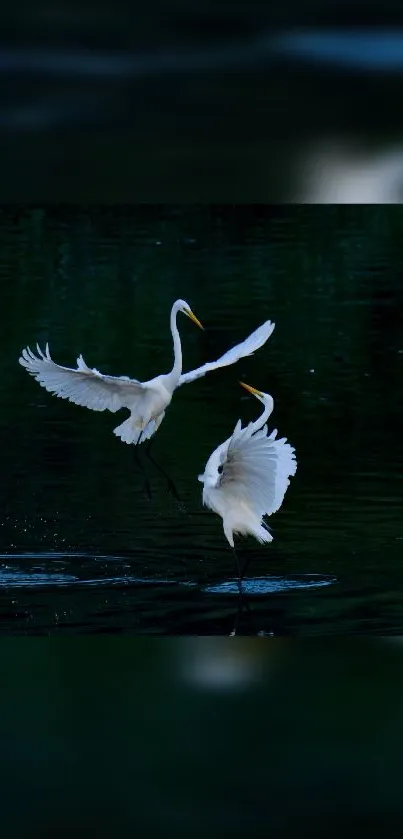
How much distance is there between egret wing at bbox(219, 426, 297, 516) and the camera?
9.23 ft

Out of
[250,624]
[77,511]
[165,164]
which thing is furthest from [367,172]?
[77,511]

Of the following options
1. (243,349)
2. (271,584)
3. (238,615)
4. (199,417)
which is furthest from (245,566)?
(199,417)

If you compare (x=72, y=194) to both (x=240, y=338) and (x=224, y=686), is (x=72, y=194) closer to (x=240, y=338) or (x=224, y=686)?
(x=224, y=686)

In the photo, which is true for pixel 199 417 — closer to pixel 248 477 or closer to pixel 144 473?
pixel 144 473

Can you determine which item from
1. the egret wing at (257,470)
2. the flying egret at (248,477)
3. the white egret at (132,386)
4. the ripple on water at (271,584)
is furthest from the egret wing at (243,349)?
the ripple on water at (271,584)

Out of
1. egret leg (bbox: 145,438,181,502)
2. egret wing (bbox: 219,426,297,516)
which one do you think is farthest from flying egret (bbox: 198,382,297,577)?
egret leg (bbox: 145,438,181,502)

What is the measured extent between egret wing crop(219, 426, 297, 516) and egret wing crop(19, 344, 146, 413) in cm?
42

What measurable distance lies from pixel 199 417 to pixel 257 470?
1.24 meters

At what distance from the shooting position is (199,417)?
416 cm

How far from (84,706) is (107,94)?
3.29 feet

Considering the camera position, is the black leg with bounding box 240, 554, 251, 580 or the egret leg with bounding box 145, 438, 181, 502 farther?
the egret leg with bounding box 145, 438, 181, 502

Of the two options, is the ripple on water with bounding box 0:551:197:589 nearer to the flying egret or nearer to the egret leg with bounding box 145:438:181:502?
the flying egret

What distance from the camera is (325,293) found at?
4.42 m

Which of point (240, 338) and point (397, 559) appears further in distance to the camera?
point (240, 338)
